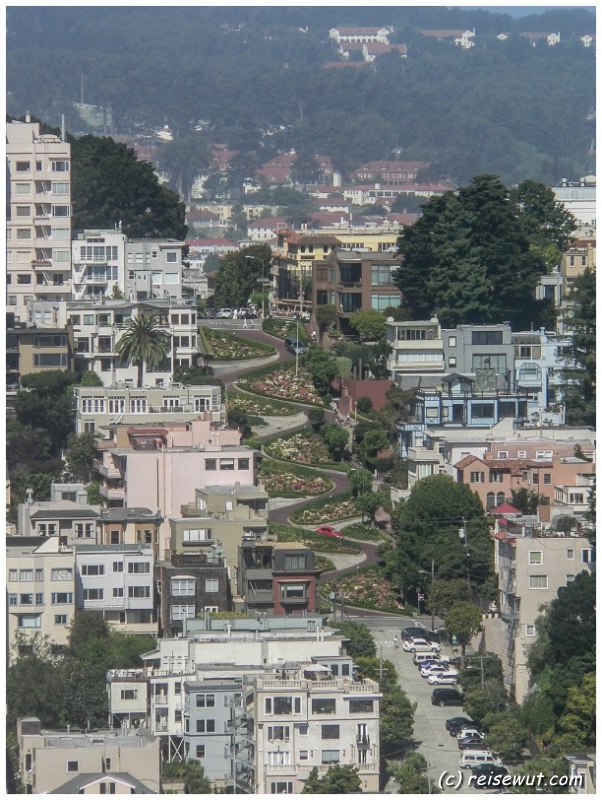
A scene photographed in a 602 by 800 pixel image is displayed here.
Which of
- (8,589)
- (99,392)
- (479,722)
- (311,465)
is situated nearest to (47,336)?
(99,392)

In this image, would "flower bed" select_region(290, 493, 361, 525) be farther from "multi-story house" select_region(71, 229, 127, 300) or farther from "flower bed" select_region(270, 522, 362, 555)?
"multi-story house" select_region(71, 229, 127, 300)

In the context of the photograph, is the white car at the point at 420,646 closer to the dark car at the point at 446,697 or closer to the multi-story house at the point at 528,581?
the multi-story house at the point at 528,581

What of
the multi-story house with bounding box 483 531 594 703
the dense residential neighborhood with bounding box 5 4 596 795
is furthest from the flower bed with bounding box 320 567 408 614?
the multi-story house with bounding box 483 531 594 703

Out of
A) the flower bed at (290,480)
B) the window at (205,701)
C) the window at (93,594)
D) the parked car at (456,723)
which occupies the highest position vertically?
the flower bed at (290,480)

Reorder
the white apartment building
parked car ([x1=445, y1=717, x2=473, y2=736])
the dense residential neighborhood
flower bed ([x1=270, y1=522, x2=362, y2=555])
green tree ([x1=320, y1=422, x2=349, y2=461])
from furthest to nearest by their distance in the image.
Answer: the white apartment building
green tree ([x1=320, y1=422, x2=349, y2=461])
flower bed ([x1=270, y1=522, x2=362, y2=555])
parked car ([x1=445, y1=717, x2=473, y2=736])
the dense residential neighborhood

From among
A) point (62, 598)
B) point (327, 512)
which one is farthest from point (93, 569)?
point (327, 512)

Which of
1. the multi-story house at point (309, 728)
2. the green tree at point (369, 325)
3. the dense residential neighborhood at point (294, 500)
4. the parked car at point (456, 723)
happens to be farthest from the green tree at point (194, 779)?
the green tree at point (369, 325)

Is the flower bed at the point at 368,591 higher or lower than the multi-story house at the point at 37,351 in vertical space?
lower

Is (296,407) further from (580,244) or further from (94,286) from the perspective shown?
(580,244)

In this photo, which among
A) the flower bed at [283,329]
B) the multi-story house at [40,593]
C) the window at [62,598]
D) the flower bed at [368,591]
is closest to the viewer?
the multi-story house at [40,593]
